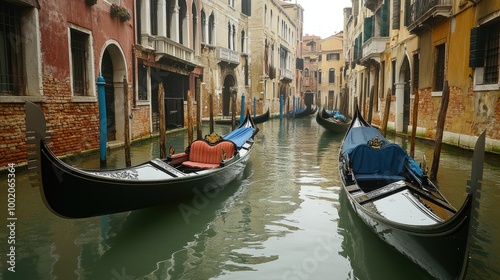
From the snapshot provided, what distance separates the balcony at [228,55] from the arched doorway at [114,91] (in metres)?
7.62

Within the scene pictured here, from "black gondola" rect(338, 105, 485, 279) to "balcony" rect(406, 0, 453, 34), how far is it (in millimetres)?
4606

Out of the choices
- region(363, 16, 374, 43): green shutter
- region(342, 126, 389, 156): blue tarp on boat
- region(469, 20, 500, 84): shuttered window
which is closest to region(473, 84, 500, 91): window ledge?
region(469, 20, 500, 84): shuttered window

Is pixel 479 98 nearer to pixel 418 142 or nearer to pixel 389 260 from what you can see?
pixel 418 142

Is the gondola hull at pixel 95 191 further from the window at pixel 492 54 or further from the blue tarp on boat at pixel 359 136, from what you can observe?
the window at pixel 492 54

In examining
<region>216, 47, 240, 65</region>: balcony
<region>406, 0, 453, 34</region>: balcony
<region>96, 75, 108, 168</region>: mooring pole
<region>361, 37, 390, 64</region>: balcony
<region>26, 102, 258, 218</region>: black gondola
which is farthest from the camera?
<region>216, 47, 240, 65</region>: balcony

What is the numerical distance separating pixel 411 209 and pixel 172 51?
9338 mm

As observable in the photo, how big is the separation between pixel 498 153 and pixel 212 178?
5.02 metres

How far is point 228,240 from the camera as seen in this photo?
3.27 meters

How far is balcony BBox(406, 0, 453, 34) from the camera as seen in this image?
7906 mm

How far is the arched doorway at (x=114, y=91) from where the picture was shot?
8.46 metres

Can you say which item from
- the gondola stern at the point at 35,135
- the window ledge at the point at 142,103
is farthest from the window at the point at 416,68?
the gondola stern at the point at 35,135

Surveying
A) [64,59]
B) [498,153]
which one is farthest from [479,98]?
[64,59]

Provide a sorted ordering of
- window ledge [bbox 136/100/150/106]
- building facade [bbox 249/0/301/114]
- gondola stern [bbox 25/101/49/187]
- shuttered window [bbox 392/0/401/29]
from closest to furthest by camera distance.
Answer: gondola stern [bbox 25/101/49/187]
window ledge [bbox 136/100/150/106]
shuttered window [bbox 392/0/401/29]
building facade [bbox 249/0/301/114]

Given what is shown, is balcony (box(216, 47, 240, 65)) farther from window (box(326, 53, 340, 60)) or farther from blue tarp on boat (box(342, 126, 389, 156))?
window (box(326, 53, 340, 60))
